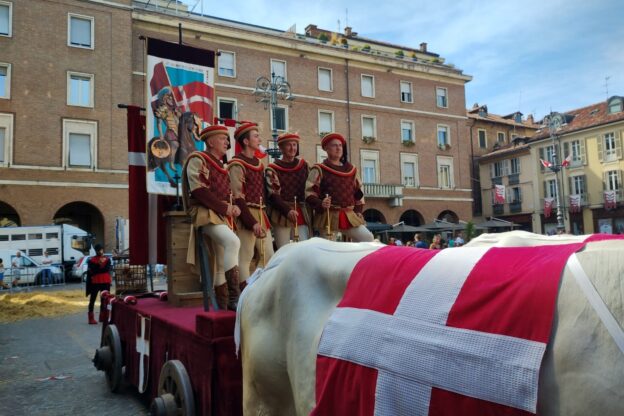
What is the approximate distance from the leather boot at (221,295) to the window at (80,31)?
86.0ft

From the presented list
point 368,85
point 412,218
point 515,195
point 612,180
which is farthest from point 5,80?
point 612,180

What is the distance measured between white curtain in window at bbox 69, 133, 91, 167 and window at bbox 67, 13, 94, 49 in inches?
186

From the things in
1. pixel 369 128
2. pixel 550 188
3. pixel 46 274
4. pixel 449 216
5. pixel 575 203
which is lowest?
pixel 46 274

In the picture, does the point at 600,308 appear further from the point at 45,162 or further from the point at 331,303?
the point at 45,162

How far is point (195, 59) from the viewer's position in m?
7.23

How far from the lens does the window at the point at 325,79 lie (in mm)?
34672

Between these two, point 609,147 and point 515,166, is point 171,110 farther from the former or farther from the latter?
point 515,166

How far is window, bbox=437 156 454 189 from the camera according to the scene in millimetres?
38969

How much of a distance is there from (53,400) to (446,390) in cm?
514

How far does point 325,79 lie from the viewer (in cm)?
3491

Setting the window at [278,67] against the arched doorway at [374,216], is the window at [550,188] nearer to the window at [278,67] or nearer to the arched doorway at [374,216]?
the arched doorway at [374,216]

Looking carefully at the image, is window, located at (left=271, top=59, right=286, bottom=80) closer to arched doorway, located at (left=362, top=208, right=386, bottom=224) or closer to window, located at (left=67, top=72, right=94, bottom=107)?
arched doorway, located at (left=362, top=208, right=386, bottom=224)

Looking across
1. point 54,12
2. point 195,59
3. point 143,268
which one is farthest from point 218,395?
point 54,12

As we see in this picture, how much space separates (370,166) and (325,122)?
4478 mm
